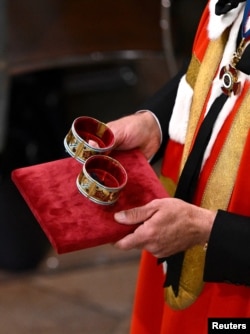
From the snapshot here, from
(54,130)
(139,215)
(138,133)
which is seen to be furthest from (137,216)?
(54,130)

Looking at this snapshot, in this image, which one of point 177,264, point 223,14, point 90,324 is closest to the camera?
point 223,14

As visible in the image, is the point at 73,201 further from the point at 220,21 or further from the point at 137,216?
the point at 220,21

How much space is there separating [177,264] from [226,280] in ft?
0.41

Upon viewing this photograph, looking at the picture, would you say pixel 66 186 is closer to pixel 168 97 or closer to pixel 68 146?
pixel 68 146

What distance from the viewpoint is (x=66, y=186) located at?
116 centimetres

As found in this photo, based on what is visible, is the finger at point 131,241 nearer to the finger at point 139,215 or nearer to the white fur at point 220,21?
the finger at point 139,215

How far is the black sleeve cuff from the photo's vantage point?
1100 mm

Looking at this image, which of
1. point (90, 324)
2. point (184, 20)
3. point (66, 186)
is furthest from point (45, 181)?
point (184, 20)

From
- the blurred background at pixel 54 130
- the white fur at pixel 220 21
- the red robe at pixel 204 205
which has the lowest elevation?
the blurred background at pixel 54 130

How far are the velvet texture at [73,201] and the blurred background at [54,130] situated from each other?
992 mm

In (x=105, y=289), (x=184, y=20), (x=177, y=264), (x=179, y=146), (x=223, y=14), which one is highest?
(x=223, y=14)

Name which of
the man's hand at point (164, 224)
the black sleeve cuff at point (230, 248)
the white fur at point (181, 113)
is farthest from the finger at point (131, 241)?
the white fur at point (181, 113)

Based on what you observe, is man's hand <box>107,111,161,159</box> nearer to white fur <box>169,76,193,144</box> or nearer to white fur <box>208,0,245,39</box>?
white fur <box>169,76,193,144</box>

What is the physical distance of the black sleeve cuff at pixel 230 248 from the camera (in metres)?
1.10
